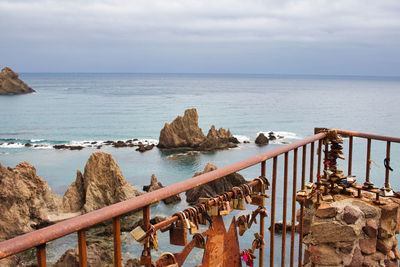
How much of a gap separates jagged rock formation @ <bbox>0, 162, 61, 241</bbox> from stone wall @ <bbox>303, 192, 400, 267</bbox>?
17.5m

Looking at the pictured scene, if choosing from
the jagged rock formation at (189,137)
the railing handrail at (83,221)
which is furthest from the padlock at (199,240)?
the jagged rock formation at (189,137)

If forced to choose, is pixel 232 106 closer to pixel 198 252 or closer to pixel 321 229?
pixel 198 252

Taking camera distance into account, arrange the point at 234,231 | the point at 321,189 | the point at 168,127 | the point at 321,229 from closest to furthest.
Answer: the point at 234,231
the point at 321,229
the point at 321,189
the point at 168,127

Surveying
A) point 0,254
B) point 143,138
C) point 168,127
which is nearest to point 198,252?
point 0,254

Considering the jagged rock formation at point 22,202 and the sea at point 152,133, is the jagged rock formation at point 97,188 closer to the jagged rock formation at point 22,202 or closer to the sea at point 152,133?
the jagged rock formation at point 22,202

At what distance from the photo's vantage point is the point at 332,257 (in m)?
3.58

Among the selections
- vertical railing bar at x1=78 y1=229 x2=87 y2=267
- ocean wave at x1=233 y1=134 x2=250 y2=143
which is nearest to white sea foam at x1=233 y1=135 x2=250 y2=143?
ocean wave at x1=233 y1=134 x2=250 y2=143

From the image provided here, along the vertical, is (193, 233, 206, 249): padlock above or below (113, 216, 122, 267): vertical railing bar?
below

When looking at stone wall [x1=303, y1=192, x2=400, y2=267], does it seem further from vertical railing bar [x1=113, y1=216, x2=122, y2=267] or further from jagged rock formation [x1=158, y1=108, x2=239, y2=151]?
jagged rock formation [x1=158, y1=108, x2=239, y2=151]

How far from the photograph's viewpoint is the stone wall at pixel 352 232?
3.54 m

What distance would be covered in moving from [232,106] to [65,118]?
112ft

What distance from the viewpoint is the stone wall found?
3.54 m

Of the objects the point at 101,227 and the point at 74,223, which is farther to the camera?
the point at 101,227

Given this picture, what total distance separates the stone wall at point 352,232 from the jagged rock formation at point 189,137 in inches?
1444
